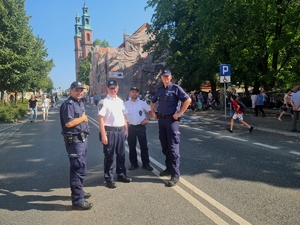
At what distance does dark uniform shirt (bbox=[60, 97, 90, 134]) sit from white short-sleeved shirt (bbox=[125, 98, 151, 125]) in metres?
1.75

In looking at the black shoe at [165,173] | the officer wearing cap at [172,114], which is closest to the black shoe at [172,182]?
the officer wearing cap at [172,114]

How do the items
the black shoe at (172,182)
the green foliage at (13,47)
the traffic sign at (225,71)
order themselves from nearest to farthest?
1. the black shoe at (172,182)
2. the traffic sign at (225,71)
3. the green foliage at (13,47)

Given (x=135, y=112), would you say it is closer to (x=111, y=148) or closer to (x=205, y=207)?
(x=111, y=148)

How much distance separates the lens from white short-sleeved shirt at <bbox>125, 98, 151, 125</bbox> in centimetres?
566

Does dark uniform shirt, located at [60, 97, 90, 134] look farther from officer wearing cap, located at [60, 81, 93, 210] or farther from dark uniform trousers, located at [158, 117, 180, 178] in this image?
dark uniform trousers, located at [158, 117, 180, 178]

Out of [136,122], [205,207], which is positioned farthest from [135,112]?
[205,207]

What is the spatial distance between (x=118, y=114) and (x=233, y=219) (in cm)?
251

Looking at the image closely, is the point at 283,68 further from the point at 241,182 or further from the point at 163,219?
the point at 163,219

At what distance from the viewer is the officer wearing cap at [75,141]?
380 centimetres

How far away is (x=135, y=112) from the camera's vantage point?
18.6 feet

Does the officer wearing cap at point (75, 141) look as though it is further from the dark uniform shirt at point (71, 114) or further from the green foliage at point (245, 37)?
the green foliage at point (245, 37)

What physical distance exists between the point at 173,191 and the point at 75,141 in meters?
1.76

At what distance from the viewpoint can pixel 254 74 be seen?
2150cm

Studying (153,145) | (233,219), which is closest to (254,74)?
(153,145)
